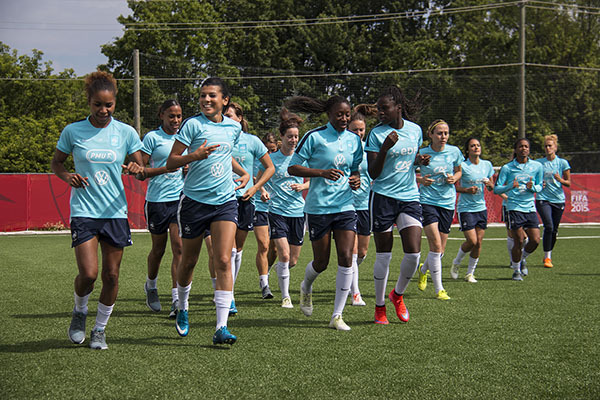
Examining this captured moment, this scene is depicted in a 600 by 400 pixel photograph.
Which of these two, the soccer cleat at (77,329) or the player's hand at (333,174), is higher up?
the player's hand at (333,174)

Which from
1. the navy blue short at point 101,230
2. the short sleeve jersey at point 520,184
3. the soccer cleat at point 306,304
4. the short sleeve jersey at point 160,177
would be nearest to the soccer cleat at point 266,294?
the soccer cleat at point 306,304

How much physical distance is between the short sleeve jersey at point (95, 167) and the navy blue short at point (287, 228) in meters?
3.34

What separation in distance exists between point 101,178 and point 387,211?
2913 millimetres

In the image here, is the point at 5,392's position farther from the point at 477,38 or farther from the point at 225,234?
the point at 477,38

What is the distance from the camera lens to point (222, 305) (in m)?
5.93

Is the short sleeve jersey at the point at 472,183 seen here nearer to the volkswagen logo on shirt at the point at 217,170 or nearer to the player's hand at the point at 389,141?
the player's hand at the point at 389,141

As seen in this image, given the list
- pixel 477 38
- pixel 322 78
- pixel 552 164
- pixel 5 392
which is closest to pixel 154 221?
pixel 5 392

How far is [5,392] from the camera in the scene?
4.48 meters

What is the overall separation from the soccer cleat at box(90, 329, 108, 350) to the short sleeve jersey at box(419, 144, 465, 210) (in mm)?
5267

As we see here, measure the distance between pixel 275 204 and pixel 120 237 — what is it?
11.6 feet

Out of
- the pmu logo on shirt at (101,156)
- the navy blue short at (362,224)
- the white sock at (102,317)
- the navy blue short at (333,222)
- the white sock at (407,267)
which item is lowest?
the white sock at (102,317)

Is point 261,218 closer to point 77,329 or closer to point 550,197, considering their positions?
point 77,329

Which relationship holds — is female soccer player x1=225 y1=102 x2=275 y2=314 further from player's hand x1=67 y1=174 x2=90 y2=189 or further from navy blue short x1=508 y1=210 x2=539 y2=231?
navy blue short x1=508 y1=210 x2=539 y2=231

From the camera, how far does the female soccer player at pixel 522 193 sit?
1154cm
